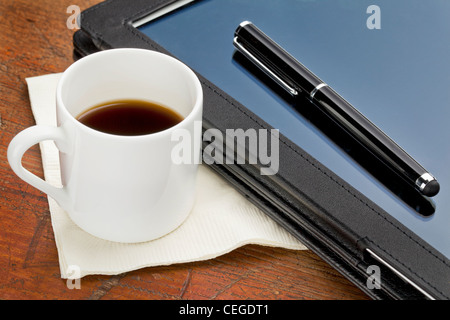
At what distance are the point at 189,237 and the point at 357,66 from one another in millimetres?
251

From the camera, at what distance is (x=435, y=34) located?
2.15 feet

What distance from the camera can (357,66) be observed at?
624 mm

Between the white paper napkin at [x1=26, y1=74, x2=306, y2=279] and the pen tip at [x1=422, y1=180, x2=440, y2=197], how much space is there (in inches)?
4.5

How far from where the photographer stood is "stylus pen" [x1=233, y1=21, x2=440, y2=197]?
524 millimetres

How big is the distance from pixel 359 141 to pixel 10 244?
32 centimetres

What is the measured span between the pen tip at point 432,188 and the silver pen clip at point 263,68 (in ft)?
0.51

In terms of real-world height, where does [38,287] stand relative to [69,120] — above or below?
below

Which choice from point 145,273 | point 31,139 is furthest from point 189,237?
point 31,139

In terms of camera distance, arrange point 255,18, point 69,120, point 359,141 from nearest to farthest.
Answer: point 69,120, point 359,141, point 255,18

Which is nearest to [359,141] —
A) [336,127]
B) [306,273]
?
[336,127]

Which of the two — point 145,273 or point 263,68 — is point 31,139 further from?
point 263,68
